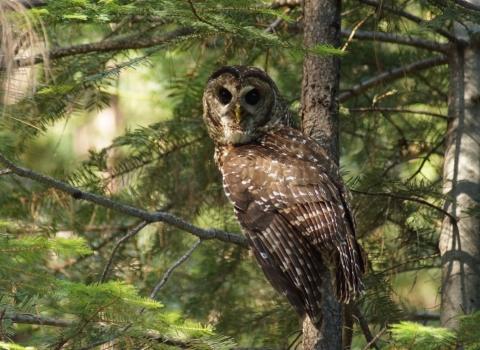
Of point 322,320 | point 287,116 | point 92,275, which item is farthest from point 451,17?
point 92,275

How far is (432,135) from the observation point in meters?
6.05

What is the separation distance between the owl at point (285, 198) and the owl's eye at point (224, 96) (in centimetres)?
2

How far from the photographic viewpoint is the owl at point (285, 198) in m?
3.79

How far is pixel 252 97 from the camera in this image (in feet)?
15.3

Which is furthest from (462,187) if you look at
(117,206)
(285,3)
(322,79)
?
(117,206)

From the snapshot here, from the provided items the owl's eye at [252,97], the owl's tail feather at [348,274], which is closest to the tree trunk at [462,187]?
the owl's tail feather at [348,274]

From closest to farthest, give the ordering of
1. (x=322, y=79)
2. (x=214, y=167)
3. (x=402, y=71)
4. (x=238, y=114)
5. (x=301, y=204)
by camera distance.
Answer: (x=301, y=204)
(x=322, y=79)
(x=238, y=114)
(x=402, y=71)
(x=214, y=167)

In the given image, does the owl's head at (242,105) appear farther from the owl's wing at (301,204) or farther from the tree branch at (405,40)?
the tree branch at (405,40)

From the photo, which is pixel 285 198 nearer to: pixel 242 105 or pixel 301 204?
pixel 301 204

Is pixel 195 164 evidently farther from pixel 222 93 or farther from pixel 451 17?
pixel 451 17

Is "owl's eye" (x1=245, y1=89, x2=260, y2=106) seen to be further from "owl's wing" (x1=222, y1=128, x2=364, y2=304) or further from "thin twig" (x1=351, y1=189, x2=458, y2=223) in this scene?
"thin twig" (x1=351, y1=189, x2=458, y2=223)

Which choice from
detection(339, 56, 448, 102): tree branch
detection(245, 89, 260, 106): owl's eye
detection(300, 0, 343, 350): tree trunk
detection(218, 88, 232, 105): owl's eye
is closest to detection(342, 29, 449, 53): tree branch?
detection(339, 56, 448, 102): tree branch

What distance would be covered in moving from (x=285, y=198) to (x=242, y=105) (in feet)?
2.71

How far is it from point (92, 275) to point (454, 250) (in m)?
2.48
